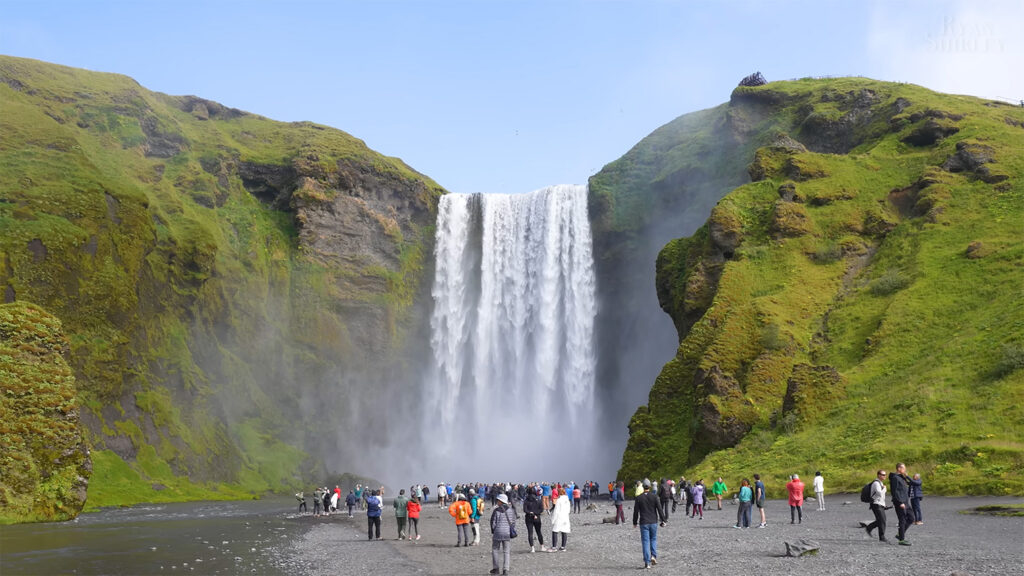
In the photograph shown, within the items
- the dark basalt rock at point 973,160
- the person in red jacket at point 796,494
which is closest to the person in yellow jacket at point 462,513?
the person in red jacket at point 796,494

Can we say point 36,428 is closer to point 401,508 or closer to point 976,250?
point 401,508

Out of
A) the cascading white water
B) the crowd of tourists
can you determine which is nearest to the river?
the crowd of tourists

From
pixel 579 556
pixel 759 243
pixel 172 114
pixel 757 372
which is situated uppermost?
pixel 172 114

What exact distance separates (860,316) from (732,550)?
34714 millimetres

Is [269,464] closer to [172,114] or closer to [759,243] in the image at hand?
[759,243]

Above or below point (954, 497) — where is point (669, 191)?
above

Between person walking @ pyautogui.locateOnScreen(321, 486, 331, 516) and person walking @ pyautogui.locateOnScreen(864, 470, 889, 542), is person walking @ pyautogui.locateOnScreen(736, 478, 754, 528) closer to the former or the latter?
person walking @ pyautogui.locateOnScreen(864, 470, 889, 542)

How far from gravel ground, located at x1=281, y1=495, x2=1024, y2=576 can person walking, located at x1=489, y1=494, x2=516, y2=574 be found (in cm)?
69

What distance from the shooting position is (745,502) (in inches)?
1137

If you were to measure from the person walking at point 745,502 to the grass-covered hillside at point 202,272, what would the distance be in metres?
44.8

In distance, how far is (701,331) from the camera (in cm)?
5475

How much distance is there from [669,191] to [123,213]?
55142 mm

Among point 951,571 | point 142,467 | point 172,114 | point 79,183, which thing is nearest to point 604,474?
point 142,467

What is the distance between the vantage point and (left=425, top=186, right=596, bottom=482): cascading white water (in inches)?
3349
